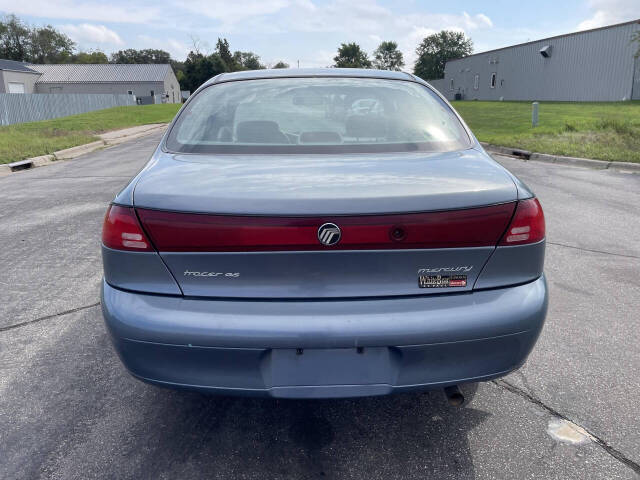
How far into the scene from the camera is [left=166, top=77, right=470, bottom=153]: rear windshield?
258cm

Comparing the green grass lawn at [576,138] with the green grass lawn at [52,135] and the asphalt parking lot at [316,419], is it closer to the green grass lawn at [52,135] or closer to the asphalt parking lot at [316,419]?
the asphalt parking lot at [316,419]

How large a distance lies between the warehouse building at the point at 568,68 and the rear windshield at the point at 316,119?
31.1 m

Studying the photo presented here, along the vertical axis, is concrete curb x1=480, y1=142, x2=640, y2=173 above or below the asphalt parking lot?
below

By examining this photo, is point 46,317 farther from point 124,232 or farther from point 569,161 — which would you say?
point 569,161

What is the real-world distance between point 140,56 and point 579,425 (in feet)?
464

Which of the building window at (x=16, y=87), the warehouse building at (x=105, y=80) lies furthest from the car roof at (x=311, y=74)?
the warehouse building at (x=105, y=80)

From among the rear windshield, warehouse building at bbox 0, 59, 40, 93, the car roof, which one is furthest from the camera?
warehouse building at bbox 0, 59, 40, 93

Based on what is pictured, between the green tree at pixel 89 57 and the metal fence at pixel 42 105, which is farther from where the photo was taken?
the green tree at pixel 89 57

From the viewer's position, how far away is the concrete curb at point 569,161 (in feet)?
35.0

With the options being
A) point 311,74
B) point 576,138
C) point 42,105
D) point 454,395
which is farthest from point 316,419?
point 42,105

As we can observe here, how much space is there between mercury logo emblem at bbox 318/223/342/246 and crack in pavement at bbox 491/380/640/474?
152 cm

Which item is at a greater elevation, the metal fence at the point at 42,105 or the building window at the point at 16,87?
the building window at the point at 16,87

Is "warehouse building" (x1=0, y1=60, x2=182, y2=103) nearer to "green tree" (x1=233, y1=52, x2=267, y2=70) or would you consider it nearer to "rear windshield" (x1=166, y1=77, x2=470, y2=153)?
"green tree" (x1=233, y1=52, x2=267, y2=70)

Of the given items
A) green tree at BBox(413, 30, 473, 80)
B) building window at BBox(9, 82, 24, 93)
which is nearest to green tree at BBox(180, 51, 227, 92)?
building window at BBox(9, 82, 24, 93)
